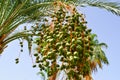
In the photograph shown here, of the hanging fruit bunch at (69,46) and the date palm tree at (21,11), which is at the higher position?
the date palm tree at (21,11)

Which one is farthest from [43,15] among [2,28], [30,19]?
[2,28]

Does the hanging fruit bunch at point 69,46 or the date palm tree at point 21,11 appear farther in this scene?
the date palm tree at point 21,11

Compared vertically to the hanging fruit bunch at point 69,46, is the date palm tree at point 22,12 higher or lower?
higher

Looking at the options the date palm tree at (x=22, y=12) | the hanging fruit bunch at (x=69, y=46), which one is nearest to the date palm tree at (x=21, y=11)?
the date palm tree at (x=22, y=12)

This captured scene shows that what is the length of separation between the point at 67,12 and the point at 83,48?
30.6 inches

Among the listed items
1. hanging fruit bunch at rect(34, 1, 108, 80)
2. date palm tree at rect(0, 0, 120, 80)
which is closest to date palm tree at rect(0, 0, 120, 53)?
date palm tree at rect(0, 0, 120, 80)

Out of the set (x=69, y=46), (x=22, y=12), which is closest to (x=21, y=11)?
(x=22, y=12)

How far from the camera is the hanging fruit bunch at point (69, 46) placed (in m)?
3.60

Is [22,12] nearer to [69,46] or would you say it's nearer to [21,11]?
[21,11]

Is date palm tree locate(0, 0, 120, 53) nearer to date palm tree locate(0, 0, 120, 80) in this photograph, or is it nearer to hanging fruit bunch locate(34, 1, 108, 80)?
date palm tree locate(0, 0, 120, 80)

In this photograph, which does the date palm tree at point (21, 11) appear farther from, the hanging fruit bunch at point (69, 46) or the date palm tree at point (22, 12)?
the hanging fruit bunch at point (69, 46)

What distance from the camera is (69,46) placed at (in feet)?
12.0

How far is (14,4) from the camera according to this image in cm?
725

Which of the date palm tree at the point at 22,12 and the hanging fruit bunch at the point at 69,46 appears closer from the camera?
the hanging fruit bunch at the point at 69,46
